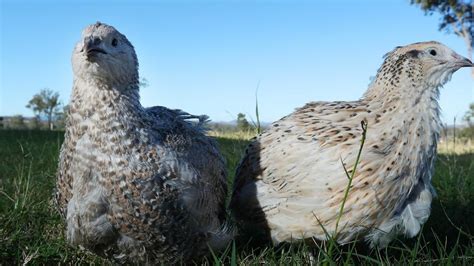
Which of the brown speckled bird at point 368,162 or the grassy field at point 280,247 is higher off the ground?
the brown speckled bird at point 368,162

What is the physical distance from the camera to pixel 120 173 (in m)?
2.87

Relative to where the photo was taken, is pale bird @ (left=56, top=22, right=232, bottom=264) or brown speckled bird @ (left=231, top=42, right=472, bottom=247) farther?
brown speckled bird @ (left=231, top=42, right=472, bottom=247)

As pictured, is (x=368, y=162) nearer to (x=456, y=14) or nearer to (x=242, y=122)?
(x=242, y=122)

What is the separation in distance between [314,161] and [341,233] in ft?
1.60

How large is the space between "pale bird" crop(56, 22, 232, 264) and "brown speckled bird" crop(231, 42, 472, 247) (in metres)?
0.58

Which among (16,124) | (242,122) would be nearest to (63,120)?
(242,122)

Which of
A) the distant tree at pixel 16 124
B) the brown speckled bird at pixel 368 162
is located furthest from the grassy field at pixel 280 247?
the distant tree at pixel 16 124

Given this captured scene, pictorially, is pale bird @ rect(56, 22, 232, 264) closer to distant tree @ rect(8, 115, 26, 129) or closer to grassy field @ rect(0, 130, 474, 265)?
grassy field @ rect(0, 130, 474, 265)

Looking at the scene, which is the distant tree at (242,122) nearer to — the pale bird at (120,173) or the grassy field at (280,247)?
the grassy field at (280,247)

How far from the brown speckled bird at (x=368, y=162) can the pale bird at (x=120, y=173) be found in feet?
1.91

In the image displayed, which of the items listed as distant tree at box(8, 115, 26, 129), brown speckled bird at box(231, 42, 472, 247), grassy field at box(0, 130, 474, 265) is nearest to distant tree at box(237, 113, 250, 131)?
grassy field at box(0, 130, 474, 265)

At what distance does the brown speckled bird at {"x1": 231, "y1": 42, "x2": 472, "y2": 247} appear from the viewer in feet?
10.6

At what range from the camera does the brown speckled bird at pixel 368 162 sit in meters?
3.23

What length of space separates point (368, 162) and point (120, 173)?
152 centimetres
